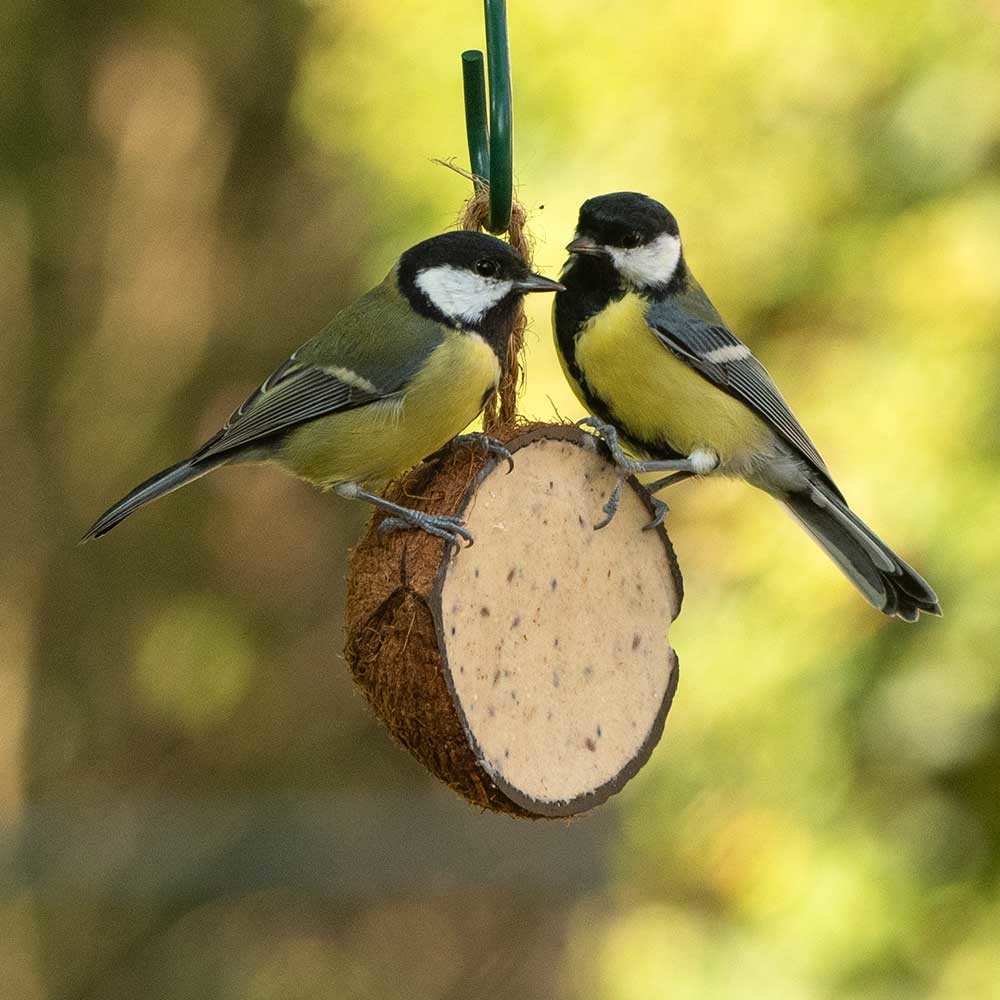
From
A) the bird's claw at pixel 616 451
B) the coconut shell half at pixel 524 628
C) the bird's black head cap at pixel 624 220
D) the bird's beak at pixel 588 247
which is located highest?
the bird's black head cap at pixel 624 220

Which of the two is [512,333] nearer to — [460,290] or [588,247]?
[460,290]

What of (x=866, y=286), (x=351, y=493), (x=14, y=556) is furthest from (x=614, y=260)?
(x=14, y=556)

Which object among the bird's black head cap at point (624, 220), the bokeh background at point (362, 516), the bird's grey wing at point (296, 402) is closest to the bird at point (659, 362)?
the bird's black head cap at point (624, 220)

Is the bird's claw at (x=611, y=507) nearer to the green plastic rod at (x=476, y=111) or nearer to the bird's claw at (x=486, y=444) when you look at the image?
the bird's claw at (x=486, y=444)

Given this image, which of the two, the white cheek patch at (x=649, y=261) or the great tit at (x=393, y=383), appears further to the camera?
the white cheek patch at (x=649, y=261)

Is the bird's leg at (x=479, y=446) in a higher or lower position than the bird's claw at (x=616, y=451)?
lower

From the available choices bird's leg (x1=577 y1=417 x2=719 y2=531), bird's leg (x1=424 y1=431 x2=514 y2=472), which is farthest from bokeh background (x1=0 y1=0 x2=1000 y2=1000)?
bird's leg (x1=424 y1=431 x2=514 y2=472)

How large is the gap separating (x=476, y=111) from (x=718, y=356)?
0.75 metres

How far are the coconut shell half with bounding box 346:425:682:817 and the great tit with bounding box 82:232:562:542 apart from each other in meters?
0.08

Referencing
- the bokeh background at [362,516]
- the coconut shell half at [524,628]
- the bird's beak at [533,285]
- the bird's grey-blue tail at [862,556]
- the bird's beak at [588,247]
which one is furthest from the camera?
the bokeh background at [362,516]

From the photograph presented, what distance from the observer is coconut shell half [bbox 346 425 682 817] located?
6.45 feet

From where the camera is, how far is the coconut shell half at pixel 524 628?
6.45 feet

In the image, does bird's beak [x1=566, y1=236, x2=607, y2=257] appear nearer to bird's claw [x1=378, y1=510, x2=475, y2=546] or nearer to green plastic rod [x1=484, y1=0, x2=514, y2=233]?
green plastic rod [x1=484, y1=0, x2=514, y2=233]

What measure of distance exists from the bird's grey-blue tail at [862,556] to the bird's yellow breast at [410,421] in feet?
3.16
